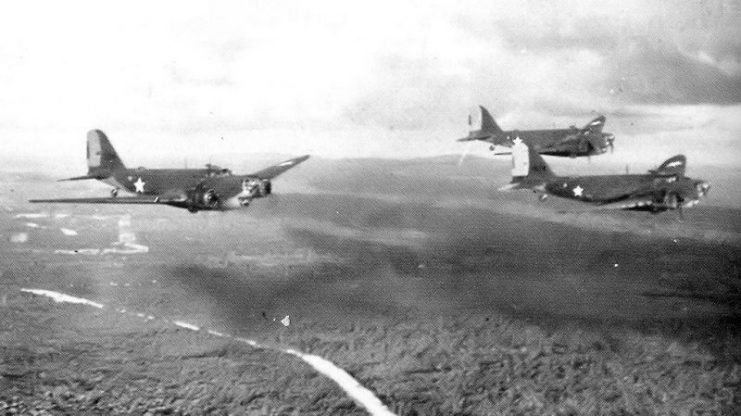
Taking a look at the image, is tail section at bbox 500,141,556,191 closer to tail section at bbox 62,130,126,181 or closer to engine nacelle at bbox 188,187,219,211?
engine nacelle at bbox 188,187,219,211

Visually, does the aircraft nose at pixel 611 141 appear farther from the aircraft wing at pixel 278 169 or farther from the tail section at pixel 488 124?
the aircraft wing at pixel 278 169

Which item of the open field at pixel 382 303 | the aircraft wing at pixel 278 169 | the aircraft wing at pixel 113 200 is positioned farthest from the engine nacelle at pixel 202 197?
the open field at pixel 382 303

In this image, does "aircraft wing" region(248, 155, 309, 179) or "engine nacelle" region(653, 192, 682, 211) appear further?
"engine nacelle" region(653, 192, 682, 211)

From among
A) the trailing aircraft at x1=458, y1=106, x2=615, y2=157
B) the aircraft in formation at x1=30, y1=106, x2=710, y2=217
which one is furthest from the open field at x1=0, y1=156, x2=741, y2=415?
the trailing aircraft at x1=458, y1=106, x2=615, y2=157

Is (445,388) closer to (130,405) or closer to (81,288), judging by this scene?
(130,405)

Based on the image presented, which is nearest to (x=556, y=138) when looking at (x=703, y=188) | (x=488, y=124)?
(x=488, y=124)
